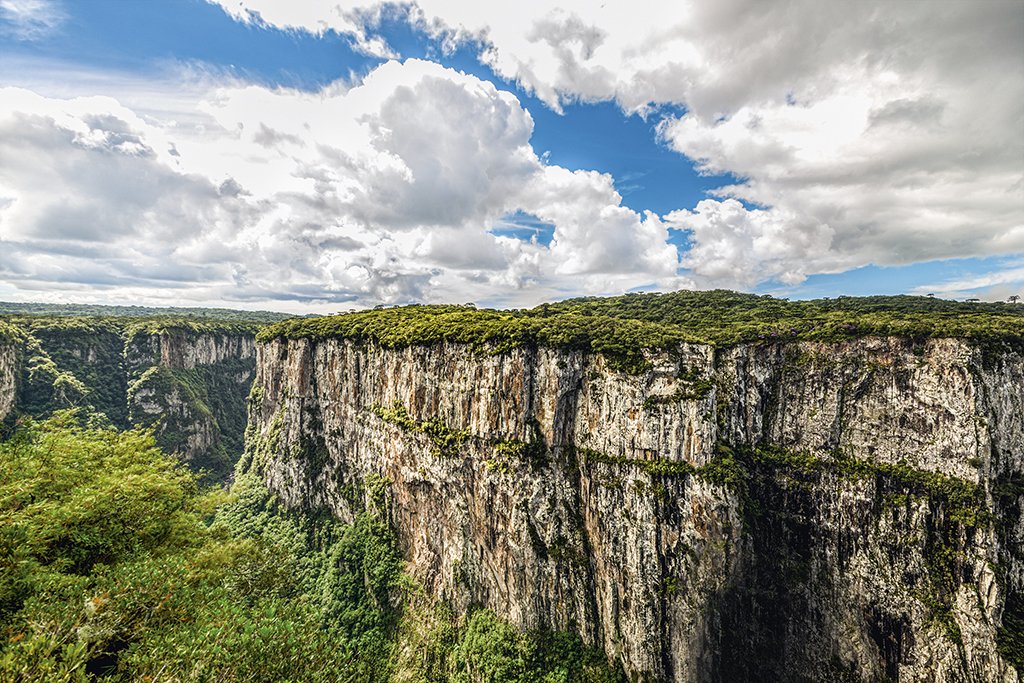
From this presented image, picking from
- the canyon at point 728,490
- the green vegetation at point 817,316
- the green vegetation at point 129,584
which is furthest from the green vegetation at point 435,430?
the green vegetation at point 817,316

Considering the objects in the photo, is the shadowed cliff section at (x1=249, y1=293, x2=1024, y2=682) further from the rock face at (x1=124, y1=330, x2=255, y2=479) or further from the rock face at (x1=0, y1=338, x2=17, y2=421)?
the rock face at (x1=0, y1=338, x2=17, y2=421)

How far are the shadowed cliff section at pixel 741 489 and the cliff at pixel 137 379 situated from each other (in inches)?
3361

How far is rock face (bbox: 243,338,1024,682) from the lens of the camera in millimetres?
33219

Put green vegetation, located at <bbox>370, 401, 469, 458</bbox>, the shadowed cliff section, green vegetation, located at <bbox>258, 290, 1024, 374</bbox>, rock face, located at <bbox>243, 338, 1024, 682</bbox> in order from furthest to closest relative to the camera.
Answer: green vegetation, located at <bbox>370, 401, 469, 458</bbox>
green vegetation, located at <bbox>258, 290, 1024, 374</bbox>
the shadowed cliff section
rock face, located at <bbox>243, 338, 1024, 682</bbox>

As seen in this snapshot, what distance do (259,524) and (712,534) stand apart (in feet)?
206

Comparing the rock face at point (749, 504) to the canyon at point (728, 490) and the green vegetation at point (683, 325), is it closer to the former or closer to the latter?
the canyon at point (728, 490)

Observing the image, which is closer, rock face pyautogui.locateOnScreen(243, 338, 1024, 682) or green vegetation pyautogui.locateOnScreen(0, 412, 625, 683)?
Result: green vegetation pyautogui.locateOnScreen(0, 412, 625, 683)

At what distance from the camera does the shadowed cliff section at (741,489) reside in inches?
1316

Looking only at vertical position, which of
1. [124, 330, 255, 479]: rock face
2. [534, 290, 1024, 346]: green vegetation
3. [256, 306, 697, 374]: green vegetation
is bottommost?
[124, 330, 255, 479]: rock face

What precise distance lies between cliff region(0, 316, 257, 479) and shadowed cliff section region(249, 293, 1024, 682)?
280ft

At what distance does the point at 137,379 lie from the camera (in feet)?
349

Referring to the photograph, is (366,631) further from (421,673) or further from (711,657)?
(711,657)

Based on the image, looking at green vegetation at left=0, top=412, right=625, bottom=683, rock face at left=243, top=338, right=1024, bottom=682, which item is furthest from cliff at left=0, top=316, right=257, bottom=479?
rock face at left=243, top=338, right=1024, bottom=682

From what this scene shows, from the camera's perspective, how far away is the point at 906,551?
34531mm
